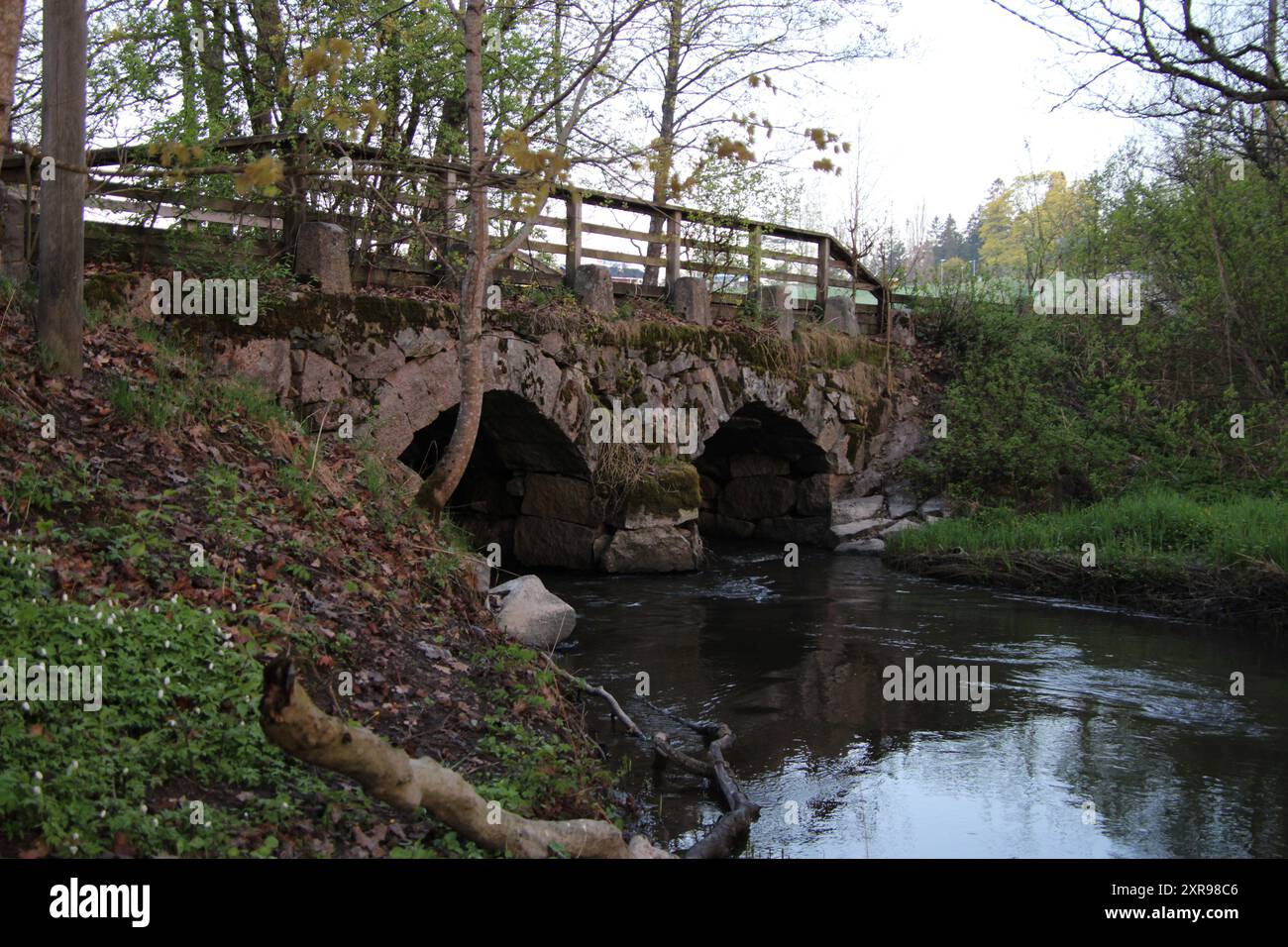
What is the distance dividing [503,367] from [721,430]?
249 inches

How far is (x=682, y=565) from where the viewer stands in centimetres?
1345

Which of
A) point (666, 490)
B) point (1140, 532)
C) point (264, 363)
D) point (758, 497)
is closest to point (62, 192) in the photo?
point (264, 363)

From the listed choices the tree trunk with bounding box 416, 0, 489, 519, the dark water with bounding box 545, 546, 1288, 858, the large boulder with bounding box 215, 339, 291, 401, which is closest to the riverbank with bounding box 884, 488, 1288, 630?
the dark water with bounding box 545, 546, 1288, 858

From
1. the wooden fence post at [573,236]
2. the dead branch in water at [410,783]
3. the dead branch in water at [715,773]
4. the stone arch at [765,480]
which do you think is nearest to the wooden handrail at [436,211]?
the wooden fence post at [573,236]

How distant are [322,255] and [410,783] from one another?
25.7 ft

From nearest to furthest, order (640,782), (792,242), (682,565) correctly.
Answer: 1. (640,782)
2. (682,565)
3. (792,242)

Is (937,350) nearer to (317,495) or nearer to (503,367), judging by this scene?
(503,367)

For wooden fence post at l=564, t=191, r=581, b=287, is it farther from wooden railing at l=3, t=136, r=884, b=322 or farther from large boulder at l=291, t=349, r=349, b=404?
large boulder at l=291, t=349, r=349, b=404

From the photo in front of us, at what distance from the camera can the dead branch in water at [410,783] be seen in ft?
8.61

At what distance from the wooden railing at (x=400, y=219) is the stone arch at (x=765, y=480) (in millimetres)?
2228

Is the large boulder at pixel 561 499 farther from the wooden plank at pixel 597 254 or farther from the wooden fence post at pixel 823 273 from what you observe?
the wooden fence post at pixel 823 273
